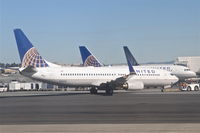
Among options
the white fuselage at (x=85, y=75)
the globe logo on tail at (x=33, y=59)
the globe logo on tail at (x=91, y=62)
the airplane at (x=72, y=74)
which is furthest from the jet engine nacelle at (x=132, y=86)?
the globe logo on tail at (x=91, y=62)

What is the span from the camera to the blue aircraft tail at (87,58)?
230ft

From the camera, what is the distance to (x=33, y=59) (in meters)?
47.9

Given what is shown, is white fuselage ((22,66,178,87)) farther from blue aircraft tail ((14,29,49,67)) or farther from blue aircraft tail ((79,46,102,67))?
blue aircraft tail ((79,46,102,67))

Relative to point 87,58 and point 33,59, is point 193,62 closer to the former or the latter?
point 87,58

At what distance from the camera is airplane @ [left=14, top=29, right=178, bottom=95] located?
1863 inches

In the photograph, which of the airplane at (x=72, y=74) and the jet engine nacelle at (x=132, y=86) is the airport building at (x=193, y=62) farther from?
the jet engine nacelle at (x=132, y=86)

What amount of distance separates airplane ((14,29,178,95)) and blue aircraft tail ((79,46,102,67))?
64.7 feet

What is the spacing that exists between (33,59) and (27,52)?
1.01 metres

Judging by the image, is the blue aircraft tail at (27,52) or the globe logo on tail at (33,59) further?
the globe logo on tail at (33,59)

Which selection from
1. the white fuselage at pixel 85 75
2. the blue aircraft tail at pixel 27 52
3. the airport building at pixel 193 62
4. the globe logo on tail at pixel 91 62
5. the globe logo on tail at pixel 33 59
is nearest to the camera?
the blue aircraft tail at pixel 27 52

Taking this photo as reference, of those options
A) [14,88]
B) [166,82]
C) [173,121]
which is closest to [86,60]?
[14,88]

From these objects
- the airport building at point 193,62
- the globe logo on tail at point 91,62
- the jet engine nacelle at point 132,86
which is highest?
the airport building at point 193,62

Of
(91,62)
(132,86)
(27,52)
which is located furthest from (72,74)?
(91,62)
